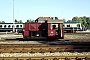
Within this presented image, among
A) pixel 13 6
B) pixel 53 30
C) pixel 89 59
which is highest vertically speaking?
pixel 13 6

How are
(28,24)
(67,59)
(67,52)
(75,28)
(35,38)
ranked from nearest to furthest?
(67,59) < (67,52) < (35,38) < (28,24) < (75,28)

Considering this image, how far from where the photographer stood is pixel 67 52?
37.4ft

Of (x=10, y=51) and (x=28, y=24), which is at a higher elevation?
(x=28, y=24)

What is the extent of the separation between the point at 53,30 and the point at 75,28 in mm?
30965

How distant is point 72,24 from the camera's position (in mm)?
50344

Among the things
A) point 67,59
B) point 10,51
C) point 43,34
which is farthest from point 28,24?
point 67,59

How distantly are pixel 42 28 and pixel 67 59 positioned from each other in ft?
41.3

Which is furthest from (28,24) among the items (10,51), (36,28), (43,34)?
(10,51)

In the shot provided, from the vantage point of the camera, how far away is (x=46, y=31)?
66.7 ft

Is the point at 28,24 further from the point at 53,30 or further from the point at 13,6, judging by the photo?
the point at 13,6

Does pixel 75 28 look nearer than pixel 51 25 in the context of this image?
No

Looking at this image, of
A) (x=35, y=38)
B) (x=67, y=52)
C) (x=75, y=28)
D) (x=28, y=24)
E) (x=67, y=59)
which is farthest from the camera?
(x=75, y=28)

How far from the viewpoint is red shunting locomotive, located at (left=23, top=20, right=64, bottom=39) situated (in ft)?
65.7

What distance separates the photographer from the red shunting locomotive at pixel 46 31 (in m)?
20.0
